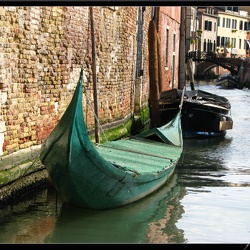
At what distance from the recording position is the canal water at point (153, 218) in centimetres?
537

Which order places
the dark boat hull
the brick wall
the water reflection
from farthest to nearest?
the dark boat hull → the brick wall → the water reflection

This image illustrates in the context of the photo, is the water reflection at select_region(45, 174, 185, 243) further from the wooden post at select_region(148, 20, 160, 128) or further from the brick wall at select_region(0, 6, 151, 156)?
the wooden post at select_region(148, 20, 160, 128)

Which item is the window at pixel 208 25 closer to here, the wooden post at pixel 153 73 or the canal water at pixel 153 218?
the wooden post at pixel 153 73

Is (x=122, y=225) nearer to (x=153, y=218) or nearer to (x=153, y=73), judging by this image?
(x=153, y=218)

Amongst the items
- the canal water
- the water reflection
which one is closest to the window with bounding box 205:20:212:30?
the canal water

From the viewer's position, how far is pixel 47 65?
6.99 metres

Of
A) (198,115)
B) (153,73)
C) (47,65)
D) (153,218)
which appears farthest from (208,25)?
(153,218)

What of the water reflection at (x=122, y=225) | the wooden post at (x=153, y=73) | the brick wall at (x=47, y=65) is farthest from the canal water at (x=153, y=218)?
the wooden post at (x=153, y=73)

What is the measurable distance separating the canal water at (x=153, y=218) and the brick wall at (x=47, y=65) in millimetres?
589

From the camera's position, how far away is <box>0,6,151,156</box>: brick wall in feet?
19.7

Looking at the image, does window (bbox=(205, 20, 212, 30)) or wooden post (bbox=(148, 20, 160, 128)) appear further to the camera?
window (bbox=(205, 20, 212, 30))

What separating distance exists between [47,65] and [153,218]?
194cm

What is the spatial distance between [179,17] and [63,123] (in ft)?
47.8

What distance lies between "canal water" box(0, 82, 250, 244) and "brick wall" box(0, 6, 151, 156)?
59 centimetres
